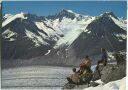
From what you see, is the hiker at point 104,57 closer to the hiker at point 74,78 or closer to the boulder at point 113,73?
the boulder at point 113,73

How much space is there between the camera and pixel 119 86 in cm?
469

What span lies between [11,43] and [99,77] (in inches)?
39.2

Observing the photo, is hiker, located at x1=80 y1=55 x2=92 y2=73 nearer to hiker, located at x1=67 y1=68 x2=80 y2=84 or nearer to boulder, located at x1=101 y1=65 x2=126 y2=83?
hiker, located at x1=67 y1=68 x2=80 y2=84

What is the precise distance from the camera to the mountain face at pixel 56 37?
4.85 metres

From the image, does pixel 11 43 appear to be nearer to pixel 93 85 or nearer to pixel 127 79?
pixel 93 85

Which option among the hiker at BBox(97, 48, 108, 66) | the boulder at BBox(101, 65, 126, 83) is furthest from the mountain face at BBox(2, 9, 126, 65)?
the boulder at BBox(101, 65, 126, 83)

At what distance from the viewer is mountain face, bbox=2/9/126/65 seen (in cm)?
485

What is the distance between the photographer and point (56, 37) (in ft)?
16.0

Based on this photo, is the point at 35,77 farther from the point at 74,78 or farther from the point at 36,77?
the point at 74,78

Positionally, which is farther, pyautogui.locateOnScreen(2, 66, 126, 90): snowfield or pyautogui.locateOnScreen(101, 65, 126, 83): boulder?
pyautogui.locateOnScreen(2, 66, 126, 90): snowfield

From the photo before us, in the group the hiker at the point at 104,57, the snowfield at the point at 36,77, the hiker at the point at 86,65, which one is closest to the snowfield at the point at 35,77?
the snowfield at the point at 36,77

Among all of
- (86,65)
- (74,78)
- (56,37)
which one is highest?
(56,37)

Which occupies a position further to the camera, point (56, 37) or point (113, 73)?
point (56, 37)

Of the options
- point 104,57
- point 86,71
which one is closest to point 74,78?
point 86,71
